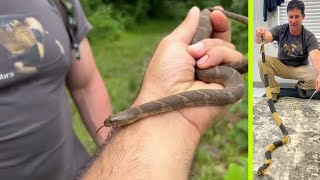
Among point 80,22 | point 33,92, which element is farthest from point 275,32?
Answer: point 80,22

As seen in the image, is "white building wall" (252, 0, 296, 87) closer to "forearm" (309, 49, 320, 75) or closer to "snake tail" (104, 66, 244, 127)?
"forearm" (309, 49, 320, 75)

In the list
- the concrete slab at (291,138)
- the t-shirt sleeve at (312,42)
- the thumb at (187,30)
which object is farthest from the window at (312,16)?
the thumb at (187,30)

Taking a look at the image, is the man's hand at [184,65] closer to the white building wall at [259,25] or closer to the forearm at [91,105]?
the white building wall at [259,25]

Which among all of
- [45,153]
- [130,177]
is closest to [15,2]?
[45,153]

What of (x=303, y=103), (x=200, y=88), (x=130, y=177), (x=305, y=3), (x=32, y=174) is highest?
(x=305, y=3)

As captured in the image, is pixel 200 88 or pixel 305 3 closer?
pixel 305 3

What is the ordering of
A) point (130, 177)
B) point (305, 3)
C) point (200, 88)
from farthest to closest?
point (200, 88) → point (130, 177) → point (305, 3)

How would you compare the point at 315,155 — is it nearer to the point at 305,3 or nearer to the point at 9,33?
the point at 305,3

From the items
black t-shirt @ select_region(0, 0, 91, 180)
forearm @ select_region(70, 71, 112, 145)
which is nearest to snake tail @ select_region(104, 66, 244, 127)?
black t-shirt @ select_region(0, 0, 91, 180)
